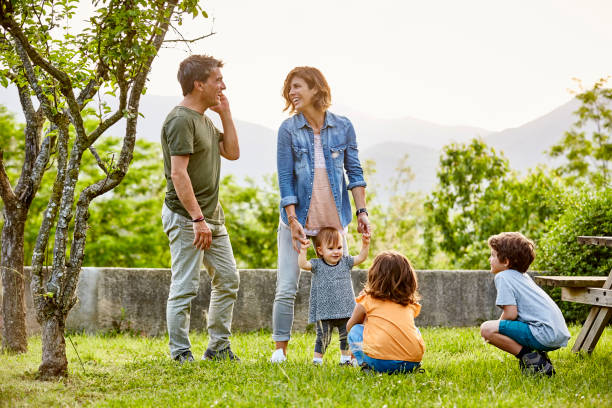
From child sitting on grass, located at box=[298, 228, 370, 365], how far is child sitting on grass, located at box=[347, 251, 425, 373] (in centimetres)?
24

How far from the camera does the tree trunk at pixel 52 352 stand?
152 inches

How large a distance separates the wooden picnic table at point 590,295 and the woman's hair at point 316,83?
1.89 m

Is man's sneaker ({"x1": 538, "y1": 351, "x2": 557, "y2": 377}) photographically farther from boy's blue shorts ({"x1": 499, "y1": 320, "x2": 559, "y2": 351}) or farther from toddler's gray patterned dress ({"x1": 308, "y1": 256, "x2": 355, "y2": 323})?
toddler's gray patterned dress ({"x1": 308, "y1": 256, "x2": 355, "y2": 323})

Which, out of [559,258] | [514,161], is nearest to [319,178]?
[559,258]

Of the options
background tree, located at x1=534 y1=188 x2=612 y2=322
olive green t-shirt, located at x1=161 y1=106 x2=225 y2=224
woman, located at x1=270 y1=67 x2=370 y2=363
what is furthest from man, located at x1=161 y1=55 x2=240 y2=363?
background tree, located at x1=534 y1=188 x2=612 y2=322

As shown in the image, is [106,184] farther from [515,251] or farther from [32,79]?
[515,251]

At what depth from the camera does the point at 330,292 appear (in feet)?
13.9

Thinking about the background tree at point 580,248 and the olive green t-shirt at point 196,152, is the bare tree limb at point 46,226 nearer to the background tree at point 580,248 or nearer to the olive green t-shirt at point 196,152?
the olive green t-shirt at point 196,152

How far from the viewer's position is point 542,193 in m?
8.61

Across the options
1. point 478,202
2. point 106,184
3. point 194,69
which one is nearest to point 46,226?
point 106,184

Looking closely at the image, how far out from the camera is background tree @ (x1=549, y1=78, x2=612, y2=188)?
1662cm

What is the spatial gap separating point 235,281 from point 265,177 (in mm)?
5142

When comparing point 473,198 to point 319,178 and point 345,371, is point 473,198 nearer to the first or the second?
point 319,178

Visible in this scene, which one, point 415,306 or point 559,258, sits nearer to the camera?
point 415,306
